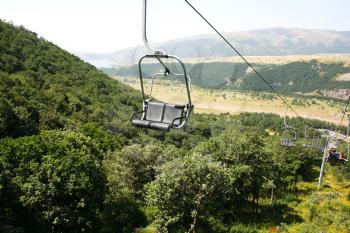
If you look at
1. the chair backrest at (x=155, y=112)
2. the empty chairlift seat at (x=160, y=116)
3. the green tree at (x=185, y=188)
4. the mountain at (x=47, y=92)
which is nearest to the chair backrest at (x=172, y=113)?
the empty chairlift seat at (x=160, y=116)

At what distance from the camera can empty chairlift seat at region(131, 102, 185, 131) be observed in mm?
13078

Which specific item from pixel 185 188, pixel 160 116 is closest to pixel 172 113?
pixel 160 116

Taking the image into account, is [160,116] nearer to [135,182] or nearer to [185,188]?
[185,188]

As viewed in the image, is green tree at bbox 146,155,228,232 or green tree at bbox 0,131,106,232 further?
green tree at bbox 146,155,228,232

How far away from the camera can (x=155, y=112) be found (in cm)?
1361

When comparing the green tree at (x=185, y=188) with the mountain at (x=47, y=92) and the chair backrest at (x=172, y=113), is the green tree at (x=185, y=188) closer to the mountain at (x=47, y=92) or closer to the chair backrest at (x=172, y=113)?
the chair backrest at (x=172, y=113)

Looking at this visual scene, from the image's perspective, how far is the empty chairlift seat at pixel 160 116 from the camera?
13078 mm

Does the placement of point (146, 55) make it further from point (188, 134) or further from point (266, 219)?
point (188, 134)

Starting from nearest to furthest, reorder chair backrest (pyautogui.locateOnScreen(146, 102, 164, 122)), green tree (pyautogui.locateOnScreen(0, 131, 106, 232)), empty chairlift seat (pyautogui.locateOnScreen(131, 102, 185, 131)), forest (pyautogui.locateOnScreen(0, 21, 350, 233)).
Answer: empty chairlift seat (pyautogui.locateOnScreen(131, 102, 185, 131)) → chair backrest (pyautogui.locateOnScreen(146, 102, 164, 122)) → green tree (pyautogui.locateOnScreen(0, 131, 106, 232)) → forest (pyautogui.locateOnScreen(0, 21, 350, 233))

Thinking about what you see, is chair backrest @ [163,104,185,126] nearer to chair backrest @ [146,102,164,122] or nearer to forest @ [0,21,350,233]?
chair backrest @ [146,102,164,122]

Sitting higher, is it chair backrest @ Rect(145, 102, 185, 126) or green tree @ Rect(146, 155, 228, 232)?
chair backrest @ Rect(145, 102, 185, 126)

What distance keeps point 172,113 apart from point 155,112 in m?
0.67

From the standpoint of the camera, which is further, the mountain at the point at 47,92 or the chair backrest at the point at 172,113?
the mountain at the point at 47,92

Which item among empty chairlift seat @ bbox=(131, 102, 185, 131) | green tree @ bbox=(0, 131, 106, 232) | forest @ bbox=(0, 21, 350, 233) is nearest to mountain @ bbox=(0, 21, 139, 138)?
forest @ bbox=(0, 21, 350, 233)
